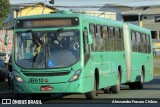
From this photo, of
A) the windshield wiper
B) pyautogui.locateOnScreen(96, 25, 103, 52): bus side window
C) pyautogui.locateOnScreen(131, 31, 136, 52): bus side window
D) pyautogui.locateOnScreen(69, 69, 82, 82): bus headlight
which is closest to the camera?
pyautogui.locateOnScreen(69, 69, 82, 82): bus headlight

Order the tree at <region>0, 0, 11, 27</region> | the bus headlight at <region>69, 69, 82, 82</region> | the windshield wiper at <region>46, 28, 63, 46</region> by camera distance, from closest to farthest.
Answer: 1. the bus headlight at <region>69, 69, 82, 82</region>
2. the windshield wiper at <region>46, 28, 63, 46</region>
3. the tree at <region>0, 0, 11, 27</region>

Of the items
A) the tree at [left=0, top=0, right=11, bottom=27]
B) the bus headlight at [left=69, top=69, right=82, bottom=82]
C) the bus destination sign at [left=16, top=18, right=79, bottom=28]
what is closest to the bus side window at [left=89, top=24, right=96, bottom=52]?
the bus destination sign at [left=16, top=18, right=79, bottom=28]

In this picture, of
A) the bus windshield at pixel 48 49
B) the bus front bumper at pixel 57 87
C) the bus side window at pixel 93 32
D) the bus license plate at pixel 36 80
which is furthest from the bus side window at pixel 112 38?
the bus license plate at pixel 36 80

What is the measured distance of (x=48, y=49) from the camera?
1791 centimetres

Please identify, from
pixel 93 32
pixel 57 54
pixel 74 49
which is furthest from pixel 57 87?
pixel 93 32

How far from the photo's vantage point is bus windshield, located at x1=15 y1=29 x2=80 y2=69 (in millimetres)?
17781

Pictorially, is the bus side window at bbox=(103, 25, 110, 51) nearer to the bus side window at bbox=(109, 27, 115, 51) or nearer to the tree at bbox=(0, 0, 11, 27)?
the bus side window at bbox=(109, 27, 115, 51)

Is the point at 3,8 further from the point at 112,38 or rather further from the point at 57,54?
the point at 57,54

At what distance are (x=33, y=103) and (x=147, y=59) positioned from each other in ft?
46.4

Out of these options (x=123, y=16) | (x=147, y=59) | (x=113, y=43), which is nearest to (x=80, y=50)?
(x=113, y=43)

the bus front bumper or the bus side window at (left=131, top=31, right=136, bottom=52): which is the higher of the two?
the bus side window at (left=131, top=31, right=136, bottom=52)

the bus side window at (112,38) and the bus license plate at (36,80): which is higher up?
the bus side window at (112,38)

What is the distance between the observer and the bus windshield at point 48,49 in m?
17.8

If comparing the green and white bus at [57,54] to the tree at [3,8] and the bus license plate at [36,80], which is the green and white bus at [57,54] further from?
the tree at [3,8]
